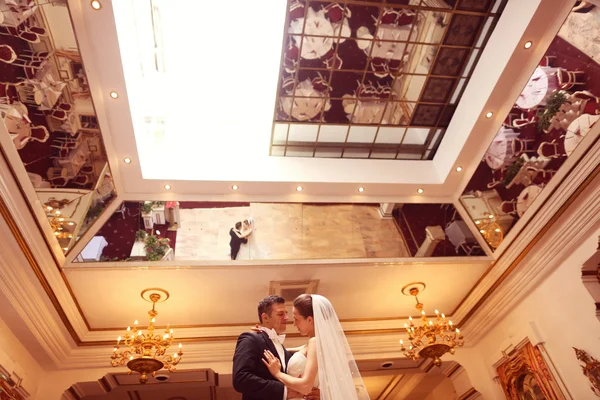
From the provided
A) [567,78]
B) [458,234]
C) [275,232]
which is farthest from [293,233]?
[567,78]

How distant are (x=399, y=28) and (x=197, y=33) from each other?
111 inches

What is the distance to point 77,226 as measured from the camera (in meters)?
5.99

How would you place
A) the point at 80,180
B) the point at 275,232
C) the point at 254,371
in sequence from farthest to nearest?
the point at 275,232, the point at 80,180, the point at 254,371

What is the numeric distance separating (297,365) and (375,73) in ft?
13.6

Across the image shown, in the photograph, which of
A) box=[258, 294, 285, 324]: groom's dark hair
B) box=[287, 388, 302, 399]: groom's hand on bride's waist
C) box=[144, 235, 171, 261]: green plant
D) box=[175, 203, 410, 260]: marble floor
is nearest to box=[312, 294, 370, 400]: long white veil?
box=[287, 388, 302, 399]: groom's hand on bride's waist

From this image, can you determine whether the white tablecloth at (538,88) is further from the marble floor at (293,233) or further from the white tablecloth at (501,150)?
the marble floor at (293,233)

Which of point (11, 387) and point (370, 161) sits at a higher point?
point (370, 161)

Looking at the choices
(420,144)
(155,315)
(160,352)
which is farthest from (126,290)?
(420,144)

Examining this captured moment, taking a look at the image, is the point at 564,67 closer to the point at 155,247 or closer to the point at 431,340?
the point at 431,340

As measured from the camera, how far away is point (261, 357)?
3637 mm

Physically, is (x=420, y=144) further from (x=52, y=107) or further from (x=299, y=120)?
(x=52, y=107)

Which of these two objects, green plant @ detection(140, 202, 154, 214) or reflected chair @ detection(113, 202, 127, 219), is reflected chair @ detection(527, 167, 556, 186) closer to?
green plant @ detection(140, 202, 154, 214)

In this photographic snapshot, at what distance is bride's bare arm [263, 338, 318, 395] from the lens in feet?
11.6

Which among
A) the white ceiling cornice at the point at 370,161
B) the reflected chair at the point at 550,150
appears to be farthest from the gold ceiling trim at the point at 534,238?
the white ceiling cornice at the point at 370,161
